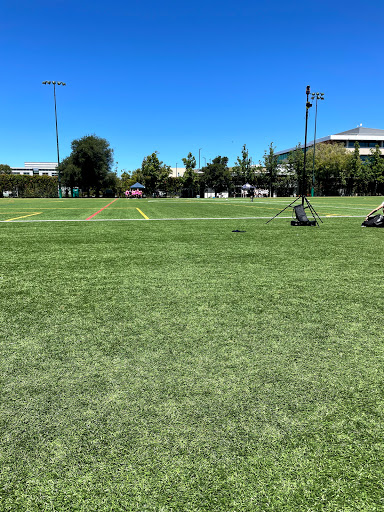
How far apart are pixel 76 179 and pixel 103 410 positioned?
65.8 metres

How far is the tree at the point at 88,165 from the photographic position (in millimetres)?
63156

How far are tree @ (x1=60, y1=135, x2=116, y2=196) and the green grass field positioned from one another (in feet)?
206

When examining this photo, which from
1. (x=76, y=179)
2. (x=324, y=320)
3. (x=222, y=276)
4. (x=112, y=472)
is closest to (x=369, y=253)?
(x=222, y=276)

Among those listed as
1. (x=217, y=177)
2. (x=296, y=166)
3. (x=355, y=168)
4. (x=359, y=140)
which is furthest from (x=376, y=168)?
(x=217, y=177)

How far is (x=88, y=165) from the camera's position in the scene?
64438 millimetres

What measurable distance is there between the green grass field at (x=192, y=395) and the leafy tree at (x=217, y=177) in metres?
74.0

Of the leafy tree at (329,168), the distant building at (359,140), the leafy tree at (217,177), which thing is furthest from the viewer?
the distant building at (359,140)

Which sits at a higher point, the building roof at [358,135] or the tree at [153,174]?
the building roof at [358,135]

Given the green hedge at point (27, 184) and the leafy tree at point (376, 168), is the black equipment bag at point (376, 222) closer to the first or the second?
the green hedge at point (27, 184)

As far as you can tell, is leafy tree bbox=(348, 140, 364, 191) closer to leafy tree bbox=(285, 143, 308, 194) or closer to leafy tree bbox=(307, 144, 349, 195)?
leafy tree bbox=(307, 144, 349, 195)

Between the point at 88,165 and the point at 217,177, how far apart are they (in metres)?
26.3

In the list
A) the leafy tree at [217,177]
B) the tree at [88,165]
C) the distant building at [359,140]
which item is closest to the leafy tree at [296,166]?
the leafy tree at [217,177]

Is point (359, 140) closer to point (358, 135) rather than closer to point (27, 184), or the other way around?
point (358, 135)

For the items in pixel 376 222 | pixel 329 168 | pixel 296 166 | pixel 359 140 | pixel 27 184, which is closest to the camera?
pixel 376 222
